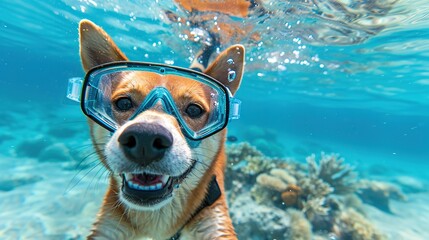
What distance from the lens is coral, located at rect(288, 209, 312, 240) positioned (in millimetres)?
5905

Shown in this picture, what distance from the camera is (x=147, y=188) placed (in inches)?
100.0

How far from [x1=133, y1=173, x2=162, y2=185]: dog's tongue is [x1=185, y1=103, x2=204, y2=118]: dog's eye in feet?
2.46

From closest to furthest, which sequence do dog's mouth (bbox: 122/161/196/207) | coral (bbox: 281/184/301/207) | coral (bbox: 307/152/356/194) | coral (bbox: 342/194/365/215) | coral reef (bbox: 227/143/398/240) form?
dog's mouth (bbox: 122/161/196/207), coral reef (bbox: 227/143/398/240), coral (bbox: 281/184/301/207), coral (bbox: 342/194/365/215), coral (bbox: 307/152/356/194)

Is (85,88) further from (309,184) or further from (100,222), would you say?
(309,184)

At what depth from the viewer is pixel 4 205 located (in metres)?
7.17

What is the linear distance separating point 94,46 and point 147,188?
5.49 feet

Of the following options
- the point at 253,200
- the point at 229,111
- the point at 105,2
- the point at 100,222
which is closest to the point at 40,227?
the point at 100,222

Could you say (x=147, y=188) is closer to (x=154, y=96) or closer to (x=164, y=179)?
(x=164, y=179)

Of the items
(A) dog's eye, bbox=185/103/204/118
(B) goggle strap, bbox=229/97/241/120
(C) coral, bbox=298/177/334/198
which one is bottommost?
(C) coral, bbox=298/177/334/198

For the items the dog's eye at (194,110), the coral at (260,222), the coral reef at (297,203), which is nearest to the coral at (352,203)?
the coral reef at (297,203)

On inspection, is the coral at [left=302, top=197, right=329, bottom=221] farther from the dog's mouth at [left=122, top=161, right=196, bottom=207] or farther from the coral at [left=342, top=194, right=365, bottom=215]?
the dog's mouth at [left=122, top=161, right=196, bottom=207]

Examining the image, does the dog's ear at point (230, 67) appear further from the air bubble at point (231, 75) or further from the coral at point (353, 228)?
the coral at point (353, 228)

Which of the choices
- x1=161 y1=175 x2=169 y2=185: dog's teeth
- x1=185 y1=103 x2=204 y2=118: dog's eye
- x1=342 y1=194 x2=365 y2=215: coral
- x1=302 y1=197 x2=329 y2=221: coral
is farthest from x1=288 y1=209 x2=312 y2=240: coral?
x1=161 y1=175 x2=169 y2=185: dog's teeth

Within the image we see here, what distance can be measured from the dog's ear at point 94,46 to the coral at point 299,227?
4.81 metres
